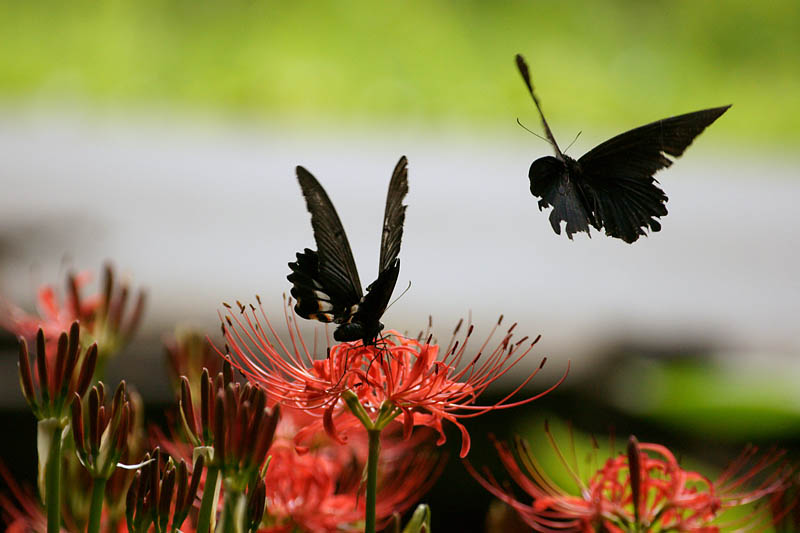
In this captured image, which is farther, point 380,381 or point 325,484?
point 325,484

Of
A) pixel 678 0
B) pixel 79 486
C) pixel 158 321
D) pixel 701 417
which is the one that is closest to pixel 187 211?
pixel 158 321

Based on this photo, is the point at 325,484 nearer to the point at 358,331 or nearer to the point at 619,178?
the point at 358,331

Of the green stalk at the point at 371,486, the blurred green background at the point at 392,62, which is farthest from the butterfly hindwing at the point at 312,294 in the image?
the blurred green background at the point at 392,62

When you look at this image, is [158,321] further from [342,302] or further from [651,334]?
[342,302]

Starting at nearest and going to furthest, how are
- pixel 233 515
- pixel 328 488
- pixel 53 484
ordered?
pixel 233 515, pixel 53 484, pixel 328 488

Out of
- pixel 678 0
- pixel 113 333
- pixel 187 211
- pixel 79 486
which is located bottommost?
pixel 79 486

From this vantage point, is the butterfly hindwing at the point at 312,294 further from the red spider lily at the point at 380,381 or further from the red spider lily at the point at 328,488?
the red spider lily at the point at 328,488

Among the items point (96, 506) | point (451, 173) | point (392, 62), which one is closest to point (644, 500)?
point (96, 506)
